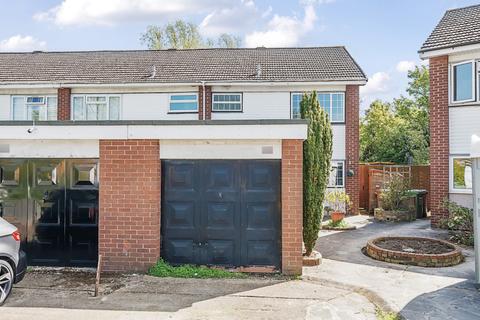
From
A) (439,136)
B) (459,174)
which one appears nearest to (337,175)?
(439,136)

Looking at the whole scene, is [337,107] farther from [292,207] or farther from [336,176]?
[292,207]

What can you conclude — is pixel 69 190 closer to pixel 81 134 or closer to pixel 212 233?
pixel 81 134

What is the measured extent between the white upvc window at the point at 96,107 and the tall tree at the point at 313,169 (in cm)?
1060

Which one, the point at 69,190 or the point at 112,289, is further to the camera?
the point at 69,190

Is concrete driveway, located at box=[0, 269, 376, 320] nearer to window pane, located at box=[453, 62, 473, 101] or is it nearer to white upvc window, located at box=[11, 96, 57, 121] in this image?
window pane, located at box=[453, 62, 473, 101]

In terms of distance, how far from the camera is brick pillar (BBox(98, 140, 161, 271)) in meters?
7.08

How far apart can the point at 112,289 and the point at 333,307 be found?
3339 mm

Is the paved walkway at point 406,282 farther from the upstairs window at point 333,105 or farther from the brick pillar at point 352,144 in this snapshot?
the upstairs window at point 333,105

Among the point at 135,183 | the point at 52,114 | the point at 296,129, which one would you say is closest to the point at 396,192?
the point at 296,129

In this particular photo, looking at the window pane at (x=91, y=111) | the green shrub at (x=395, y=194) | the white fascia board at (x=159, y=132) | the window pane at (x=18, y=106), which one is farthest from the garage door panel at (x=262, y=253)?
the window pane at (x=18, y=106)

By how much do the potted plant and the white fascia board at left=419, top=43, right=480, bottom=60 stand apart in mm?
5125

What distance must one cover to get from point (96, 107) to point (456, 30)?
43.8 ft

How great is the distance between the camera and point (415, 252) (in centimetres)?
831

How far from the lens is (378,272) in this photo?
24.3 ft
